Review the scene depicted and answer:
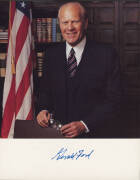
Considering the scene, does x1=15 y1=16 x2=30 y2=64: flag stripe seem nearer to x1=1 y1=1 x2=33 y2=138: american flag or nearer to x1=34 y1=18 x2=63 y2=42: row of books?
x1=1 y1=1 x2=33 y2=138: american flag

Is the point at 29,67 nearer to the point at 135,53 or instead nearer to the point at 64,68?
the point at 64,68

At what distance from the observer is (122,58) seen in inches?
91.7

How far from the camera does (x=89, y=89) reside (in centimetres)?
154

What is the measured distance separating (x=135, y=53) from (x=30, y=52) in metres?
0.86

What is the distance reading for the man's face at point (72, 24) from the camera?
59.0 inches

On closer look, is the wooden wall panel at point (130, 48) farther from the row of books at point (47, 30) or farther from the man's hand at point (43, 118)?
the man's hand at point (43, 118)

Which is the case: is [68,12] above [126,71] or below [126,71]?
above

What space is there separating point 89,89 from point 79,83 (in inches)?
2.7

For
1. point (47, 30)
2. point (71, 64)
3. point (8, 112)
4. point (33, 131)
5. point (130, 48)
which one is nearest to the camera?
point (33, 131)

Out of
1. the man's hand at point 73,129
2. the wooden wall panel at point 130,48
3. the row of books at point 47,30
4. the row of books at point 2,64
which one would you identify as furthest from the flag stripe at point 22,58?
the wooden wall panel at point 130,48

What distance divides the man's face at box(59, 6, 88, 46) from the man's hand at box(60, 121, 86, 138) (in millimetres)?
471

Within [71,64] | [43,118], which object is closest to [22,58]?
[71,64]

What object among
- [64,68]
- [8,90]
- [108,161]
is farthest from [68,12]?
[108,161]

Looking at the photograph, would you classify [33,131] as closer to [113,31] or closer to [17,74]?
[17,74]
